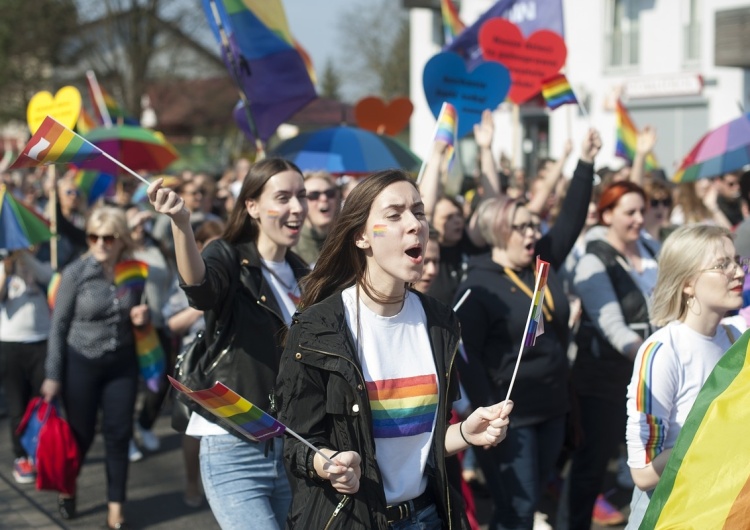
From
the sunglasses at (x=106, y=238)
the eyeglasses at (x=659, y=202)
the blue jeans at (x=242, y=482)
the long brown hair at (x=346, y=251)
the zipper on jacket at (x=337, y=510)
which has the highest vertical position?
the long brown hair at (x=346, y=251)

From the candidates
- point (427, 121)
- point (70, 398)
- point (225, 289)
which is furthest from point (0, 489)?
point (427, 121)

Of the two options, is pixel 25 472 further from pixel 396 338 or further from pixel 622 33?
pixel 622 33

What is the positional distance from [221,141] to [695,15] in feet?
82.2

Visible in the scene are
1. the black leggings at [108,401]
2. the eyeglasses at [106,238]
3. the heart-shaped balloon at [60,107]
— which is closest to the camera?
the black leggings at [108,401]

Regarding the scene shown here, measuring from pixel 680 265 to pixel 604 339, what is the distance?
167cm

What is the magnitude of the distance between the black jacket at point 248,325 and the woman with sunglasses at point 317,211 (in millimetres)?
1684

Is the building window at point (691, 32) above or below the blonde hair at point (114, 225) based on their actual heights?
above

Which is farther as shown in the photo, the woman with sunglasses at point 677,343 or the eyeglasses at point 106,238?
the eyeglasses at point 106,238

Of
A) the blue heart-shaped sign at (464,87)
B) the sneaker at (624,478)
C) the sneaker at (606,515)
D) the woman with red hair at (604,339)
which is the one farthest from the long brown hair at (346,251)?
the sneaker at (624,478)

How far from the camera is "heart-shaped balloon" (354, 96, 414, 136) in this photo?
822 cm

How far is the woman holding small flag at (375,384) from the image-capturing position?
292 centimetres

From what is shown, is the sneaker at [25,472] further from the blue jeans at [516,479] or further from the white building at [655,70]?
the white building at [655,70]

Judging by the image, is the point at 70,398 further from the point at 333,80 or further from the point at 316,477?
the point at 333,80

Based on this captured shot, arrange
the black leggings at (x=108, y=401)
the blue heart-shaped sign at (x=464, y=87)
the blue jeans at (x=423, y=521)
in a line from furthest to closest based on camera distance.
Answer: the blue heart-shaped sign at (x=464, y=87)
the black leggings at (x=108, y=401)
the blue jeans at (x=423, y=521)
